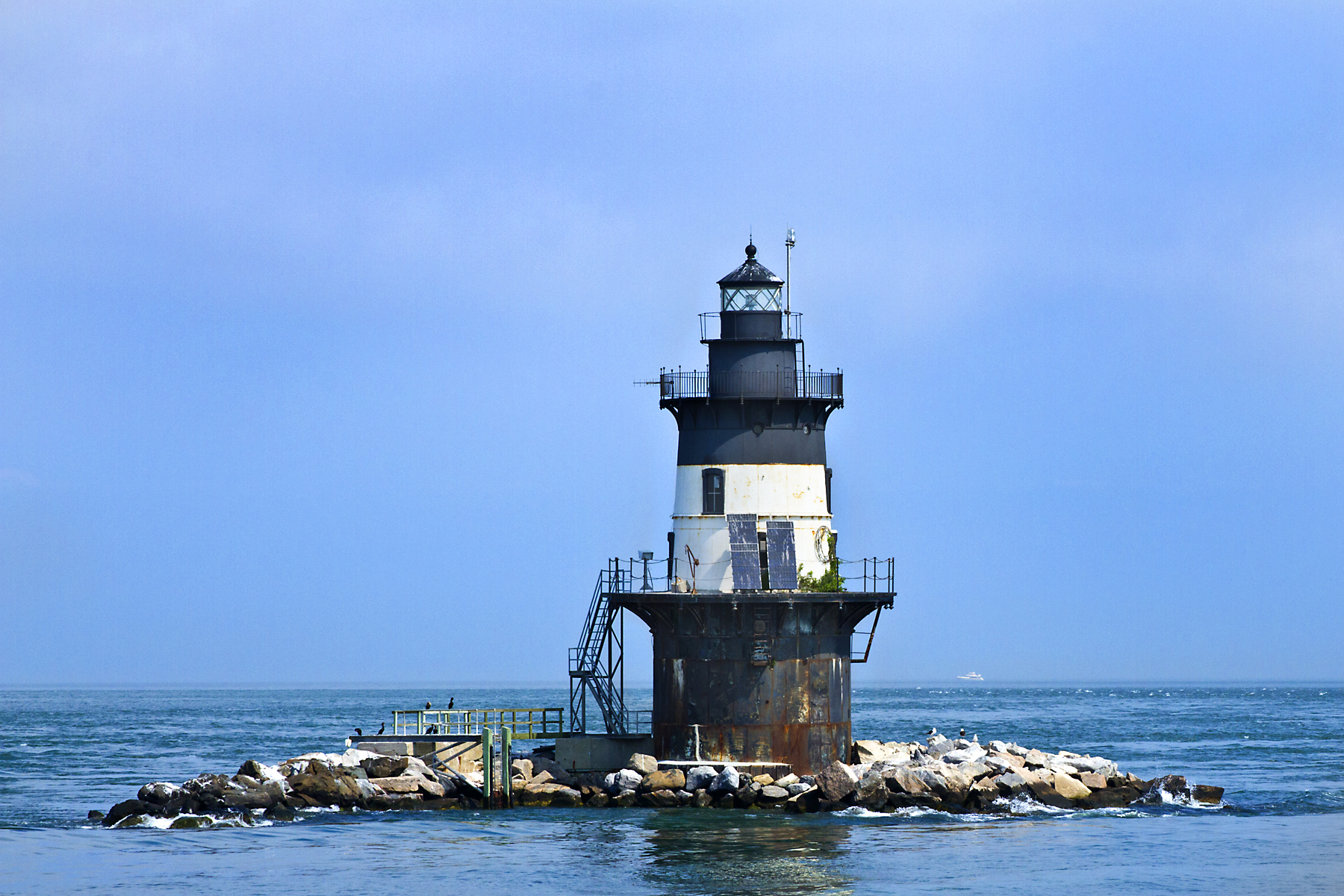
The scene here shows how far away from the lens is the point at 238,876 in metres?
31.6

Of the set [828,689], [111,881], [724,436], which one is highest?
[724,436]

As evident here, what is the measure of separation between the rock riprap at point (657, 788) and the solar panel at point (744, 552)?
383 centimetres

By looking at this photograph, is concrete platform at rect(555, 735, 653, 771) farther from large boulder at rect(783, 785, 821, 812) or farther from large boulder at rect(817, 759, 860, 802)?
large boulder at rect(817, 759, 860, 802)

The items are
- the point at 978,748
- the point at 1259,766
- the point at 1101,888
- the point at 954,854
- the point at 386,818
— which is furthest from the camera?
the point at 1259,766

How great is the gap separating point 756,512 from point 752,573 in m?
1.36

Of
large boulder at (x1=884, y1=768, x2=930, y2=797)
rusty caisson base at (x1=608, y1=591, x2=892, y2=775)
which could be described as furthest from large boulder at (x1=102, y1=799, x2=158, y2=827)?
large boulder at (x1=884, y1=768, x2=930, y2=797)

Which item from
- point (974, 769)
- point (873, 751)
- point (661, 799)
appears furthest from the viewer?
point (873, 751)

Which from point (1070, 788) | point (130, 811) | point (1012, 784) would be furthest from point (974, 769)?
point (130, 811)

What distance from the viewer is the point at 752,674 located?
123ft

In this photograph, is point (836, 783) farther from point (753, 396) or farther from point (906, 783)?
point (753, 396)

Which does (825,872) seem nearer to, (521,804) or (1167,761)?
(521,804)

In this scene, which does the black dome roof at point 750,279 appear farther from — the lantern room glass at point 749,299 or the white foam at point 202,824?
the white foam at point 202,824

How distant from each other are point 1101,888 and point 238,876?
1491 centimetres

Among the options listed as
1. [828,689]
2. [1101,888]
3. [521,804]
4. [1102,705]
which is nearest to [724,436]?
[828,689]
